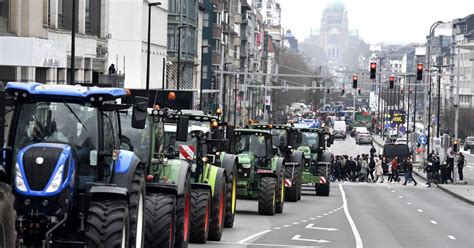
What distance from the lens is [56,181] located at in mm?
13648

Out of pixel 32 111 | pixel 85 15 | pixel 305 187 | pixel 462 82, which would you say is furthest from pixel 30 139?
pixel 462 82

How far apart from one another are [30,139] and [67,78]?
144 ft

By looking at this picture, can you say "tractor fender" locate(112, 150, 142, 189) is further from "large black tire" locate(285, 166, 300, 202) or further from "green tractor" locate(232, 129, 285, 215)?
"large black tire" locate(285, 166, 300, 202)

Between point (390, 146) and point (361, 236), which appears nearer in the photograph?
point (361, 236)

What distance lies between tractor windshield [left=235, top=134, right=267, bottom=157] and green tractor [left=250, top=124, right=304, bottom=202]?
4.34 meters

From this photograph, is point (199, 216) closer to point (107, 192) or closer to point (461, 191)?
point (107, 192)

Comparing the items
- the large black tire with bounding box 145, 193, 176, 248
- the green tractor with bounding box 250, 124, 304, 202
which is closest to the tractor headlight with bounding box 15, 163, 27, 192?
the large black tire with bounding box 145, 193, 176, 248

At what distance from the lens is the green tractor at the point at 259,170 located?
3344 centimetres

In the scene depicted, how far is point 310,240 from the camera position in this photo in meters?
26.4

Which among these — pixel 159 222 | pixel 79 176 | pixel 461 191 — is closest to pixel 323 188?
pixel 461 191

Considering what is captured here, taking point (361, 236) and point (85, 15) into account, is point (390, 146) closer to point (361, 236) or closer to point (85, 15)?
point (85, 15)

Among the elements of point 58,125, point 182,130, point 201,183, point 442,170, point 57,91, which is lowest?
point 442,170

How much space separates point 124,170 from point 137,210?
53cm

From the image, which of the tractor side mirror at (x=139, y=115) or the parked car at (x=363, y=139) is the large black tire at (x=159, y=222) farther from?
the parked car at (x=363, y=139)
